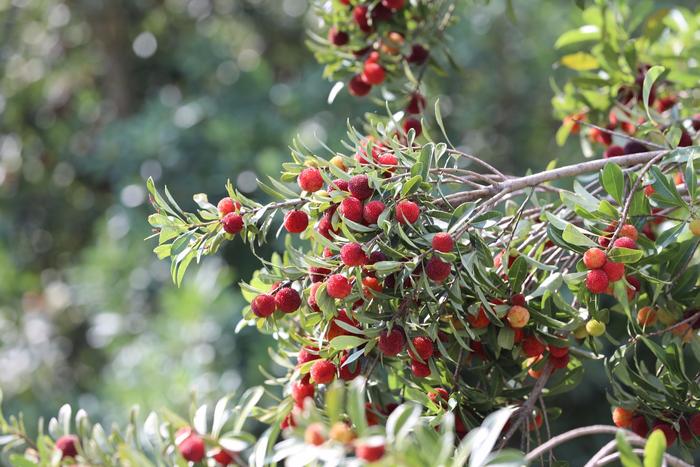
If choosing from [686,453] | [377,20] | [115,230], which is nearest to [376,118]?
[377,20]

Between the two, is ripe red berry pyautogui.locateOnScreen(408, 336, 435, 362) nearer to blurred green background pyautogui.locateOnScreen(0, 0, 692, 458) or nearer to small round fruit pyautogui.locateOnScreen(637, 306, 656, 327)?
small round fruit pyautogui.locateOnScreen(637, 306, 656, 327)

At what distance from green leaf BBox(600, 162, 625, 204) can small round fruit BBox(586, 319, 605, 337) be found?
0.12 m

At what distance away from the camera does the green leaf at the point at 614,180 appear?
2.46ft

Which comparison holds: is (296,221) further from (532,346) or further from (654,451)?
(654,451)

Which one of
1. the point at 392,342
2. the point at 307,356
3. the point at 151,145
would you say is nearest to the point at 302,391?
the point at 307,356

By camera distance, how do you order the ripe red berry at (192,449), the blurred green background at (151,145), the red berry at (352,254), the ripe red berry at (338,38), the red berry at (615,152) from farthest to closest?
the blurred green background at (151,145) < the ripe red berry at (338,38) < the red berry at (615,152) < the ripe red berry at (192,449) < the red berry at (352,254)

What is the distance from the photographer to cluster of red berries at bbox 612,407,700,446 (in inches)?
30.5

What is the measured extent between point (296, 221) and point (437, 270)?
15 centimetres

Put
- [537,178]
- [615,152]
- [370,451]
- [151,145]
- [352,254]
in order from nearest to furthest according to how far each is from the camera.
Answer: [370,451], [352,254], [537,178], [615,152], [151,145]

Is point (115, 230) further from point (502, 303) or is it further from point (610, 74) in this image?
point (502, 303)

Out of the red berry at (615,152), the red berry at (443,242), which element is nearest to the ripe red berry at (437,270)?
the red berry at (443,242)

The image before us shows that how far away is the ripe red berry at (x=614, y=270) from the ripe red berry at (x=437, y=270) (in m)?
0.14

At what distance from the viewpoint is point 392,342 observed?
28.3 inches

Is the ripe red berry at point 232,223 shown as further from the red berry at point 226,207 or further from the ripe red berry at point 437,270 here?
the ripe red berry at point 437,270
